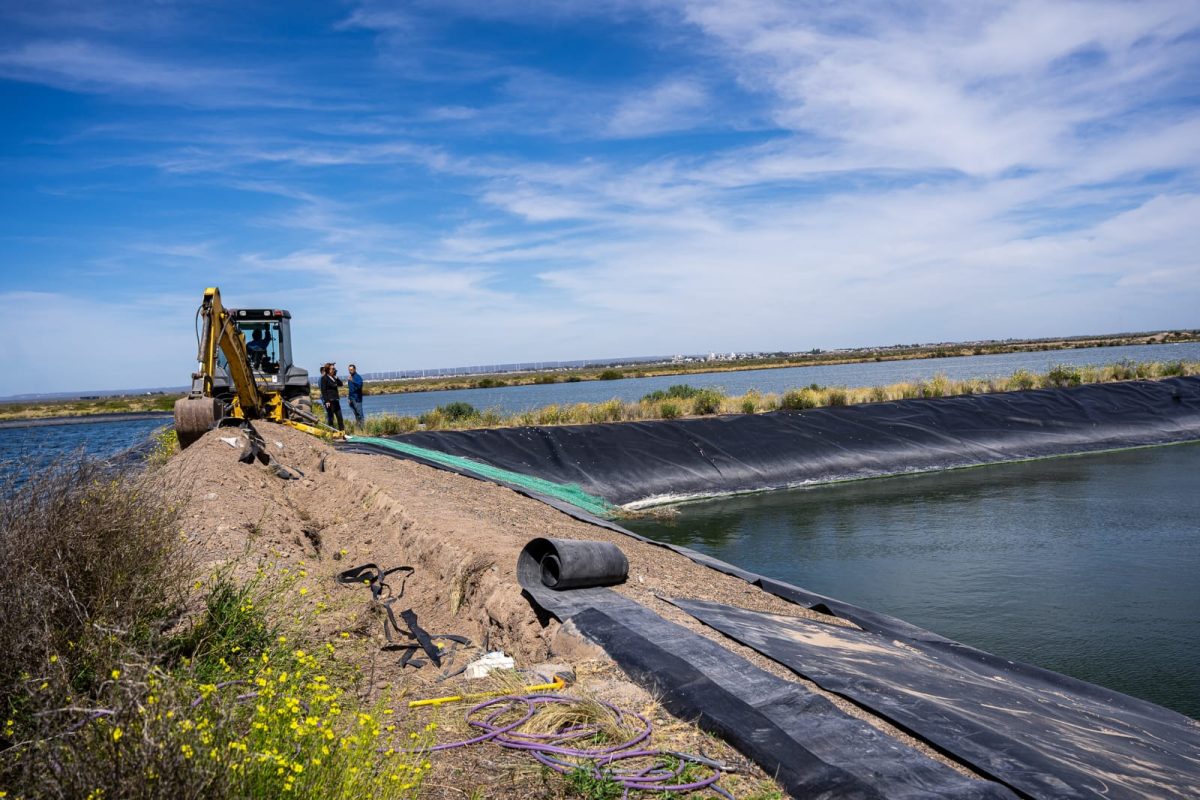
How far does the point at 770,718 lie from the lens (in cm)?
406

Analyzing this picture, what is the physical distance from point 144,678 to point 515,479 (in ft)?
43.6

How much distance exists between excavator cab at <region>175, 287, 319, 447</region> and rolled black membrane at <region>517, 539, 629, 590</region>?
9.44 m

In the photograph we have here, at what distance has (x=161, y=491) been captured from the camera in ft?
19.4

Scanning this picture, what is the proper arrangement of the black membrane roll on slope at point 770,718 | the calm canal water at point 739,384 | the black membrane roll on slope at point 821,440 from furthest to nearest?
the calm canal water at point 739,384 → the black membrane roll on slope at point 821,440 → the black membrane roll on slope at point 770,718

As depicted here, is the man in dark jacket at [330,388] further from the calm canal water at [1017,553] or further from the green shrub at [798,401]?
the green shrub at [798,401]

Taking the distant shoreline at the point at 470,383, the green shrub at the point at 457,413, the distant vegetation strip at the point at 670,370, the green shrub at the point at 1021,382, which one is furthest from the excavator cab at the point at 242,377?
the distant vegetation strip at the point at 670,370

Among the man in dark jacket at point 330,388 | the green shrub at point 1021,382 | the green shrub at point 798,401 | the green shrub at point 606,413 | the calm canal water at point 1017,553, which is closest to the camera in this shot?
the calm canal water at point 1017,553

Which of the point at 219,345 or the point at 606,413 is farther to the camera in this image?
the point at 606,413

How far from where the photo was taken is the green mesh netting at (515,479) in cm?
1557

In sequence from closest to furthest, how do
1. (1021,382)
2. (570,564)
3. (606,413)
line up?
(570,564), (606,413), (1021,382)

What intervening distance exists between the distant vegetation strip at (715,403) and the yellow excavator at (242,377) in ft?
10.4

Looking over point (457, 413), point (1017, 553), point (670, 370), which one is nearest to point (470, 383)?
point (670, 370)

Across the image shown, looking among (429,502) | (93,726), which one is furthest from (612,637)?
(429,502)

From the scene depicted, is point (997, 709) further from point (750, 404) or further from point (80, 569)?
point (750, 404)
